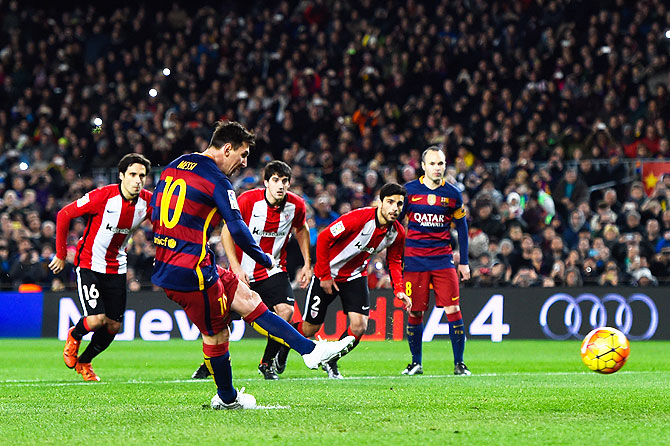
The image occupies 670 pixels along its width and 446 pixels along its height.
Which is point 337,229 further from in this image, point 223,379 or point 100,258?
point 223,379

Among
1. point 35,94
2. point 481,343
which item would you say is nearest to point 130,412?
point 481,343

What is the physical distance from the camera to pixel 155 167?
877 inches

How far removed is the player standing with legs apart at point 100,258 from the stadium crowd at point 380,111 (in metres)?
7.95

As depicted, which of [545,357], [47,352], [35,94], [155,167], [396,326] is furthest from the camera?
[35,94]

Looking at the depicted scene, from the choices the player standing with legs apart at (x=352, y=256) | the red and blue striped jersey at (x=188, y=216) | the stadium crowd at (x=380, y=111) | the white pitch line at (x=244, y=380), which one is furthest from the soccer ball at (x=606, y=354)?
the stadium crowd at (x=380, y=111)

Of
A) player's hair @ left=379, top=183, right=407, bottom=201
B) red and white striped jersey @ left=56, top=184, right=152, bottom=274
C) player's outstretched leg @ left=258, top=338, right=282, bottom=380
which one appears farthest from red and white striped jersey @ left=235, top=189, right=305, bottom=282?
red and white striped jersey @ left=56, top=184, right=152, bottom=274

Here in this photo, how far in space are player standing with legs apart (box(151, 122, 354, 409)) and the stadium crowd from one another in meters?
11.1

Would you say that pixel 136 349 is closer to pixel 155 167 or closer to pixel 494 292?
pixel 494 292

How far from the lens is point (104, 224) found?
10094 mm

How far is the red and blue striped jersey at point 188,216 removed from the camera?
6.45m

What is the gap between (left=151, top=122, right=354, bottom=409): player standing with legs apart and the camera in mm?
6461

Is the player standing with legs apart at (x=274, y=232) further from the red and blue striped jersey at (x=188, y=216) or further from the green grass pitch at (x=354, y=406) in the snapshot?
the red and blue striped jersey at (x=188, y=216)

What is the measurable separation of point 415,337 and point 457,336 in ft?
1.45

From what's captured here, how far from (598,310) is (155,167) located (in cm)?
1027
